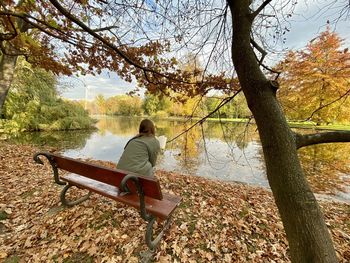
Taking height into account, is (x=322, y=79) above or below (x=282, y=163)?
above

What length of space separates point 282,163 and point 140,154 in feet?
6.66

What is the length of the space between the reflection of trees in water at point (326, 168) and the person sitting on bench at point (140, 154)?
20.7 ft

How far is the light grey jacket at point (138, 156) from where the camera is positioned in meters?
2.96

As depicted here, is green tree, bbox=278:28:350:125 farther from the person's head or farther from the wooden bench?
the wooden bench

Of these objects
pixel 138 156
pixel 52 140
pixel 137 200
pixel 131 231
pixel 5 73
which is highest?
pixel 5 73

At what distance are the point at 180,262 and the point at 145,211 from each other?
2.61 ft

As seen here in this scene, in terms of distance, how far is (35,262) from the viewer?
237cm

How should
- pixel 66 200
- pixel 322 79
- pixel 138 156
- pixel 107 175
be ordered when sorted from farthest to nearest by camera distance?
pixel 322 79, pixel 66 200, pixel 138 156, pixel 107 175

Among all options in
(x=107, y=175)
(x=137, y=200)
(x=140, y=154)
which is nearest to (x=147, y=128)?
(x=140, y=154)

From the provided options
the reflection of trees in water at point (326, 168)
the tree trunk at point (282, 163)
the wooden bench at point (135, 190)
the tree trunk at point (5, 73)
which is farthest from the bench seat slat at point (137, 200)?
the reflection of trees in water at point (326, 168)

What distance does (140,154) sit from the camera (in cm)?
298

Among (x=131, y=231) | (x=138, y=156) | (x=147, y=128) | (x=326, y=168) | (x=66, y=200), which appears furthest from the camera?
(x=326, y=168)

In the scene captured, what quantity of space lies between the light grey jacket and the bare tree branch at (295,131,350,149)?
2.07 meters

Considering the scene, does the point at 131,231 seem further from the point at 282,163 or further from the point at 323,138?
the point at 323,138
